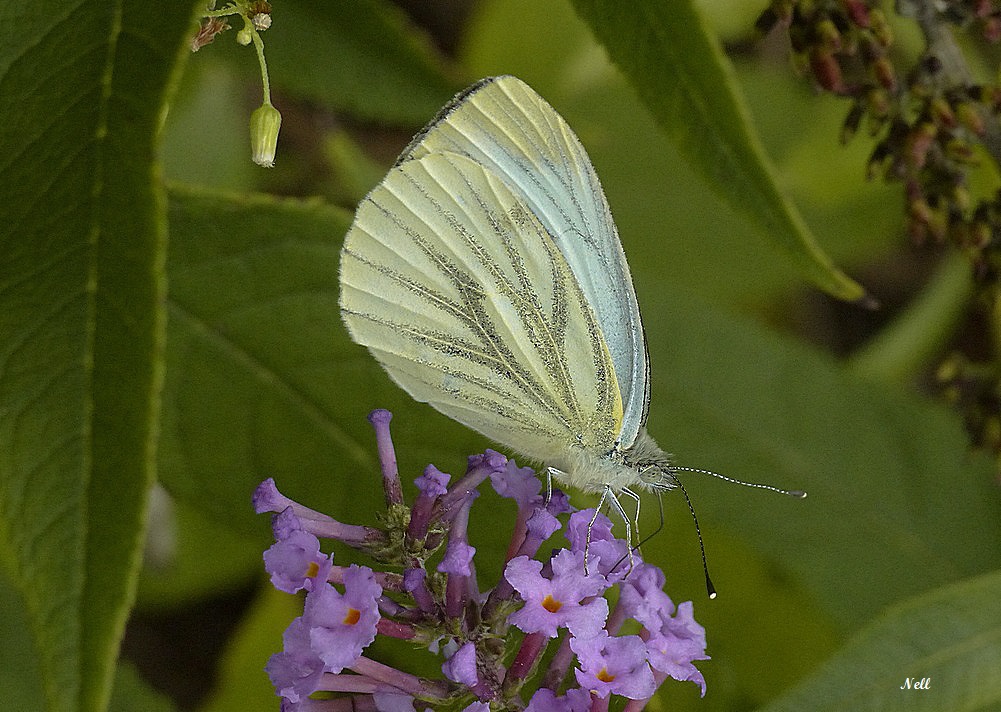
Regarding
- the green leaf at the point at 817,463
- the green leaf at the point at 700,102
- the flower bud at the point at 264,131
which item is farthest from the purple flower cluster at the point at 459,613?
the green leaf at the point at 817,463

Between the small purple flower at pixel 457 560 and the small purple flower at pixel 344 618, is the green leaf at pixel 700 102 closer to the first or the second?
the small purple flower at pixel 457 560

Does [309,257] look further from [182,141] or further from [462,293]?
[182,141]

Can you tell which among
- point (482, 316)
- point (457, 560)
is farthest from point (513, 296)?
point (457, 560)

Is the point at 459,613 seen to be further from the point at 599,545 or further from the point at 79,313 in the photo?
the point at 79,313

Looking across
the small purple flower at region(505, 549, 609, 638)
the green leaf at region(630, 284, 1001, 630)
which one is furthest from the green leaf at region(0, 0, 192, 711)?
the green leaf at region(630, 284, 1001, 630)

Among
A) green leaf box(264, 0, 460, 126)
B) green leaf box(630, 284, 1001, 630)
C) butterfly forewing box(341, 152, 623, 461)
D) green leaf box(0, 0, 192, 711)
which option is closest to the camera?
green leaf box(0, 0, 192, 711)

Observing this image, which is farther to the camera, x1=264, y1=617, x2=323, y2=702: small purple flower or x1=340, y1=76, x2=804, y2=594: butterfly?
x1=340, y1=76, x2=804, y2=594: butterfly

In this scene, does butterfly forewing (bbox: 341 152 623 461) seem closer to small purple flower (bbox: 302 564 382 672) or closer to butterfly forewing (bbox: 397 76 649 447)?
butterfly forewing (bbox: 397 76 649 447)
